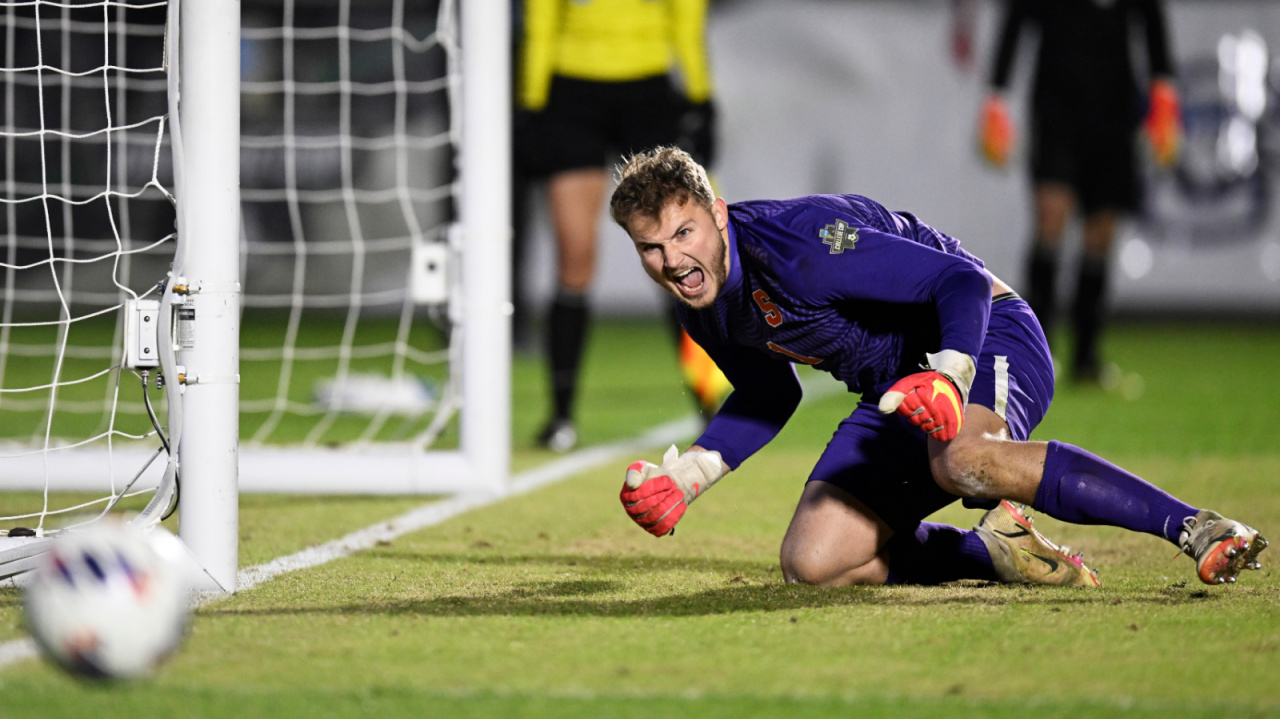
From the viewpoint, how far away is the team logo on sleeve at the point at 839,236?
2.80 metres

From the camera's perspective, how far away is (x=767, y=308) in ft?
9.66

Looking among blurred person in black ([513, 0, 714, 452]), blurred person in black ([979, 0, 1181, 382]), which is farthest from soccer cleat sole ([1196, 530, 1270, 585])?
blurred person in black ([979, 0, 1181, 382])

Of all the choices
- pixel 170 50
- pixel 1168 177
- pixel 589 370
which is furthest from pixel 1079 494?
pixel 1168 177

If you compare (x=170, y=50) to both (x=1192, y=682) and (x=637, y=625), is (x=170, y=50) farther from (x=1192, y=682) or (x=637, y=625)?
(x=1192, y=682)

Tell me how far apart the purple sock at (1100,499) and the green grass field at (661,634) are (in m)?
0.18

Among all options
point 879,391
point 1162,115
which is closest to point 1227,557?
point 879,391

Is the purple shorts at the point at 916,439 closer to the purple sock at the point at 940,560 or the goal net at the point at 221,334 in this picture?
the purple sock at the point at 940,560

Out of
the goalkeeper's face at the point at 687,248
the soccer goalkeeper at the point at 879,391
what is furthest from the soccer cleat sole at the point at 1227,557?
the goalkeeper's face at the point at 687,248

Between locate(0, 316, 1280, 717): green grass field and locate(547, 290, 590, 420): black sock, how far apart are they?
1.49 m

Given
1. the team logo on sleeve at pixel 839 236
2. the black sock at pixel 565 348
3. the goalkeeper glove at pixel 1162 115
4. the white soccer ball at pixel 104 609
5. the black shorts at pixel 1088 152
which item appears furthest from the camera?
the goalkeeper glove at pixel 1162 115

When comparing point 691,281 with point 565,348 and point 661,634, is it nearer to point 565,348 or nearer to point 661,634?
point 661,634

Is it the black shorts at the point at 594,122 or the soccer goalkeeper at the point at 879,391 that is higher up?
the black shorts at the point at 594,122

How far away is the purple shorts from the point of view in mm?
3084

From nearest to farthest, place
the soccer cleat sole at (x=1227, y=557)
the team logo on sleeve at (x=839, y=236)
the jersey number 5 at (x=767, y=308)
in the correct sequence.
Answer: the soccer cleat sole at (x=1227, y=557), the team logo on sleeve at (x=839, y=236), the jersey number 5 at (x=767, y=308)
